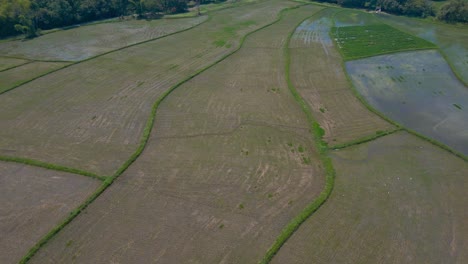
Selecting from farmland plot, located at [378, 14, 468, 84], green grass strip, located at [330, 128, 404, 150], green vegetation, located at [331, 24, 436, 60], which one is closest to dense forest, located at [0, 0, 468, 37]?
farmland plot, located at [378, 14, 468, 84]

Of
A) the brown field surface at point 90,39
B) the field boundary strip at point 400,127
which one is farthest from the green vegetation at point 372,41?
the brown field surface at point 90,39

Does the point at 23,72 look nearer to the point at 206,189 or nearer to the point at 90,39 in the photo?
the point at 90,39

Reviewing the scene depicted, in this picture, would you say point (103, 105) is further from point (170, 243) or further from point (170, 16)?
point (170, 16)

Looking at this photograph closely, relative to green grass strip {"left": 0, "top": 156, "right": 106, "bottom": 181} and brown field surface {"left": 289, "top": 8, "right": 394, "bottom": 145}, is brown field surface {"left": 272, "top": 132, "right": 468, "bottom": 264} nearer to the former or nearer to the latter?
brown field surface {"left": 289, "top": 8, "right": 394, "bottom": 145}

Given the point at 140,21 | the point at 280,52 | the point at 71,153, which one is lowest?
the point at 71,153

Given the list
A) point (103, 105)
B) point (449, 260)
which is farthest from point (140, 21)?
point (449, 260)

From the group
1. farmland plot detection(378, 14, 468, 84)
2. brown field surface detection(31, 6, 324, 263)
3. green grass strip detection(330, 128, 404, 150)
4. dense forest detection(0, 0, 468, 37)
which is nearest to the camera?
brown field surface detection(31, 6, 324, 263)

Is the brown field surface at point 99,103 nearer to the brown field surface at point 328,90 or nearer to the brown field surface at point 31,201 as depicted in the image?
the brown field surface at point 31,201
